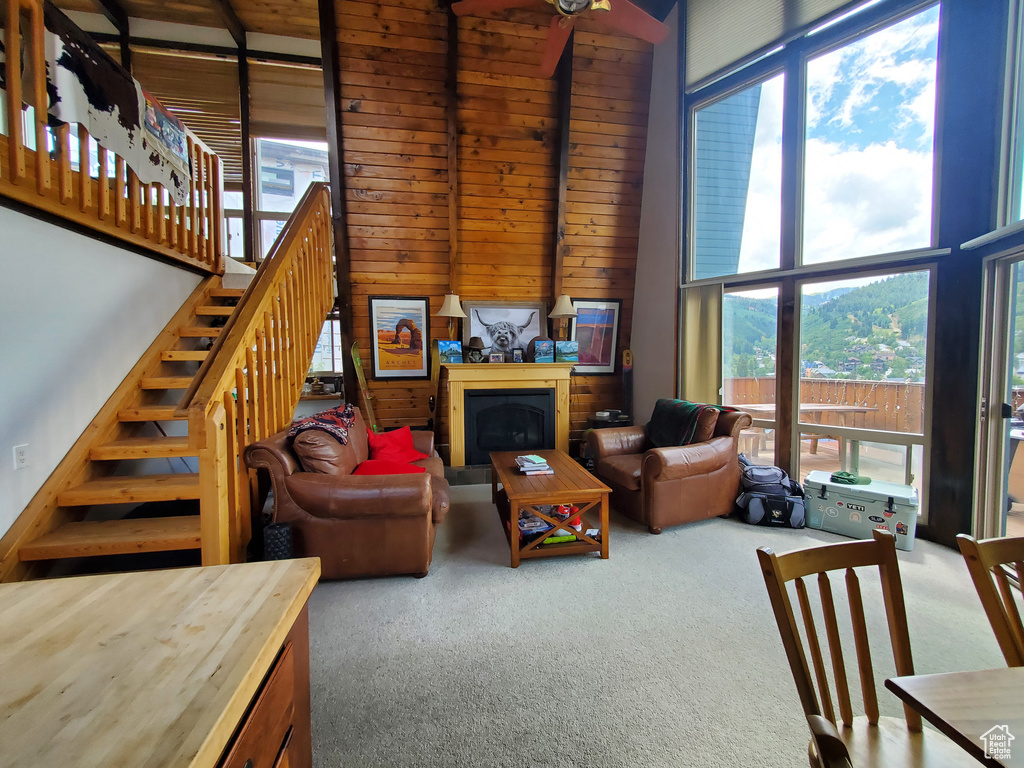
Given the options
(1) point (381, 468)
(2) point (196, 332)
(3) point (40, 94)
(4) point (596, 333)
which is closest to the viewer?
(3) point (40, 94)

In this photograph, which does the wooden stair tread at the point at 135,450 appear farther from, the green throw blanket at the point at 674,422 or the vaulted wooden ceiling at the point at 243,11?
the vaulted wooden ceiling at the point at 243,11

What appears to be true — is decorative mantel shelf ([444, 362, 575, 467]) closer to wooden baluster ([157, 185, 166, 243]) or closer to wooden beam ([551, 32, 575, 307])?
wooden beam ([551, 32, 575, 307])

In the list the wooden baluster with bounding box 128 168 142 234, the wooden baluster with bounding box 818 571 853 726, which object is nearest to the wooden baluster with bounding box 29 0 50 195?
the wooden baluster with bounding box 128 168 142 234

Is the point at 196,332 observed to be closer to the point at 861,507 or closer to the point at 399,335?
the point at 399,335

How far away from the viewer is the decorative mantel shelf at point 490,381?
4.57 m

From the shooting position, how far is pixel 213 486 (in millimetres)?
2029

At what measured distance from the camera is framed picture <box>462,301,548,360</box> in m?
4.79

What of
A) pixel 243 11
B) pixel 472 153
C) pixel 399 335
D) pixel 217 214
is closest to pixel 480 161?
pixel 472 153

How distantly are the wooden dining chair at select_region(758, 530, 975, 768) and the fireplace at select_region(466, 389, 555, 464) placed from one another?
12.0 feet

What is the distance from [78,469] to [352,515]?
1571 millimetres

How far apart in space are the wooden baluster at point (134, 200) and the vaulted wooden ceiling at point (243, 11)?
8.63ft

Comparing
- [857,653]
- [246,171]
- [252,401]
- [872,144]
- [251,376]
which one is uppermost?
[246,171]

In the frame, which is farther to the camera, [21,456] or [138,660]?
[21,456]

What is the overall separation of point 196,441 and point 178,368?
6.12ft
